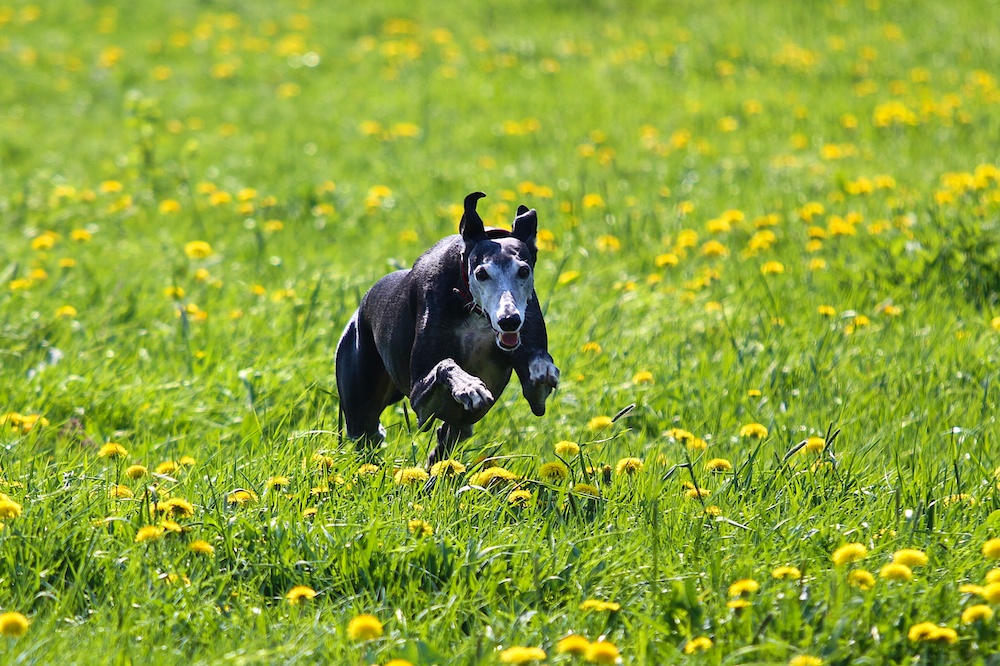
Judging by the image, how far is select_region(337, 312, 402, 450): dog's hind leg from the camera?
406cm

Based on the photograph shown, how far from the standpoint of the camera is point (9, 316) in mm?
5793

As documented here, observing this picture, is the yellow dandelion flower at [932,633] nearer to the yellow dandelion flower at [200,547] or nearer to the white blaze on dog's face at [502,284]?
the white blaze on dog's face at [502,284]

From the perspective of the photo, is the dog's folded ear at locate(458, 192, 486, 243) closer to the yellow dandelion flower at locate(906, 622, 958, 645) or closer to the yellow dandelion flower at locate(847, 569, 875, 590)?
the yellow dandelion flower at locate(847, 569, 875, 590)

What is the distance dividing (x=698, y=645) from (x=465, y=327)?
1.17 m

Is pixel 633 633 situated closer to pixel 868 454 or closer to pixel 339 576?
pixel 339 576

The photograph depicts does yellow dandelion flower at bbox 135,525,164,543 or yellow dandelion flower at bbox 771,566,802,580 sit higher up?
yellow dandelion flower at bbox 135,525,164,543

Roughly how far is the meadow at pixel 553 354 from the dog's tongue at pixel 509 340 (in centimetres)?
59

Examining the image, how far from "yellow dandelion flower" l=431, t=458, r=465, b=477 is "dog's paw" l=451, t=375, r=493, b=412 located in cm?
45

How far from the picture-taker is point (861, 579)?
9.99 feet

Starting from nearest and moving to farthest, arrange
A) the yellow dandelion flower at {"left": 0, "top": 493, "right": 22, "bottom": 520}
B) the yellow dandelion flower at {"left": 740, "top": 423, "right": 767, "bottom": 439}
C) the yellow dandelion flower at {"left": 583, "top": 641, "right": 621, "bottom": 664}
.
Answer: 1. the yellow dandelion flower at {"left": 583, "top": 641, "right": 621, "bottom": 664}
2. the yellow dandelion flower at {"left": 0, "top": 493, "right": 22, "bottom": 520}
3. the yellow dandelion flower at {"left": 740, "top": 423, "right": 767, "bottom": 439}

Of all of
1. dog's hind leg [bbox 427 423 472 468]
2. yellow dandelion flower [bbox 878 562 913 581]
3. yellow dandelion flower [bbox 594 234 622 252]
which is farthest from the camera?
yellow dandelion flower [bbox 594 234 622 252]

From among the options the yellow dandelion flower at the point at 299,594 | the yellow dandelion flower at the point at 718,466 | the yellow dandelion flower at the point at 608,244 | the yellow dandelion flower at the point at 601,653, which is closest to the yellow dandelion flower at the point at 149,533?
the yellow dandelion flower at the point at 299,594

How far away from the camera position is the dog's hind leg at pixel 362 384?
4.06 m

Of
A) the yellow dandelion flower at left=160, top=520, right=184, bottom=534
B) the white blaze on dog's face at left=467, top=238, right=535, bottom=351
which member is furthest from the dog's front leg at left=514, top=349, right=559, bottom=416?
the yellow dandelion flower at left=160, top=520, right=184, bottom=534
